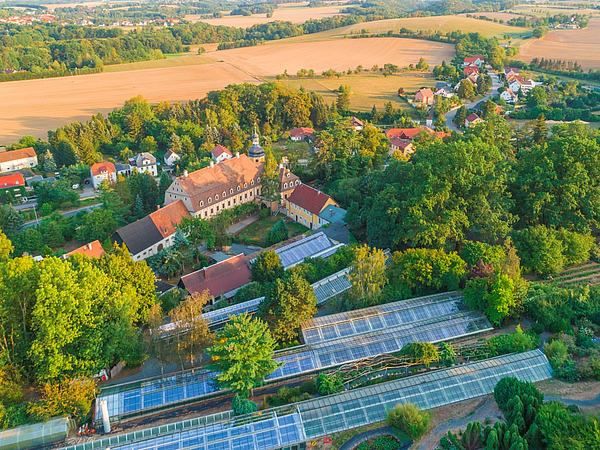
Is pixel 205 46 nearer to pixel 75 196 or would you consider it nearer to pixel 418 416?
pixel 75 196

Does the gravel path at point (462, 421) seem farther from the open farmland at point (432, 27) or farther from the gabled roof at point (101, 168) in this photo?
the open farmland at point (432, 27)

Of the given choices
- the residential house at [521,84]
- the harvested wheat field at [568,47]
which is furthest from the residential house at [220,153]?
the harvested wheat field at [568,47]

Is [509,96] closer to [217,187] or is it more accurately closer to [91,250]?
[217,187]

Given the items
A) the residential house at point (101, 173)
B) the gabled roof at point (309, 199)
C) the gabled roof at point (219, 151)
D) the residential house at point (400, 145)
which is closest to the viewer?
the gabled roof at point (309, 199)

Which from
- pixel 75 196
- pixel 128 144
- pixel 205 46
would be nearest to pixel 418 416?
pixel 75 196

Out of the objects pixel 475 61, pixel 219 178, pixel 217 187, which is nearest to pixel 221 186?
pixel 217 187

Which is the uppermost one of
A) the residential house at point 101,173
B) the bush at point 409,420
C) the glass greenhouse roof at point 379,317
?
the bush at point 409,420

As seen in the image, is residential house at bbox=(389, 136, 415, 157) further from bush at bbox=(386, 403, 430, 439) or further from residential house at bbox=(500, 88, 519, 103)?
bush at bbox=(386, 403, 430, 439)
